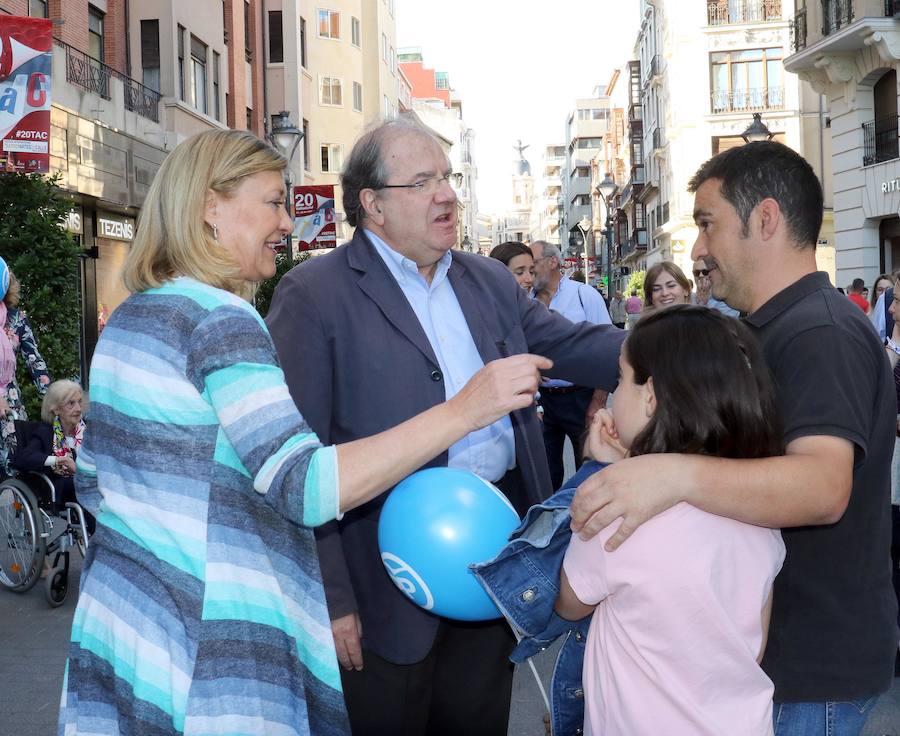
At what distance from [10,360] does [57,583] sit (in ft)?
6.22

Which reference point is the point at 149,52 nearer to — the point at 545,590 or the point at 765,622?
the point at 545,590

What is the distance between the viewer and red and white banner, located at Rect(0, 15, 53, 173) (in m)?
11.6

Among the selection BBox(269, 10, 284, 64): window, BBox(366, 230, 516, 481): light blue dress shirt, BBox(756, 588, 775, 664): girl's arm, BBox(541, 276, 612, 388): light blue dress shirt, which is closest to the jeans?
BBox(756, 588, 775, 664): girl's arm

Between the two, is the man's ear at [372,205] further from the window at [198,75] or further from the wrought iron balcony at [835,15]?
the wrought iron balcony at [835,15]

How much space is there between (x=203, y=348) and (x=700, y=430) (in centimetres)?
108

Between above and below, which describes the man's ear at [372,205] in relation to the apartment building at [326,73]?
below

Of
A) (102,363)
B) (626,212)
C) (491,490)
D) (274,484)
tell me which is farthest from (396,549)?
(626,212)

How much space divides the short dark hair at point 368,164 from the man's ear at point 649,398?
162cm

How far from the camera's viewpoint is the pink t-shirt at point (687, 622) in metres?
2.23

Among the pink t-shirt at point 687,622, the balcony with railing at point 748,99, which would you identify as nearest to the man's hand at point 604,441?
the pink t-shirt at point 687,622

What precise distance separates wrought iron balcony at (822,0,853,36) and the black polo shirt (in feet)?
83.0

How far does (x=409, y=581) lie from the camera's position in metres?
3.01

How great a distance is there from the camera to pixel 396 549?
118 inches

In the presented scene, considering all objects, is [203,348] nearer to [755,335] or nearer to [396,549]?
[396,549]
